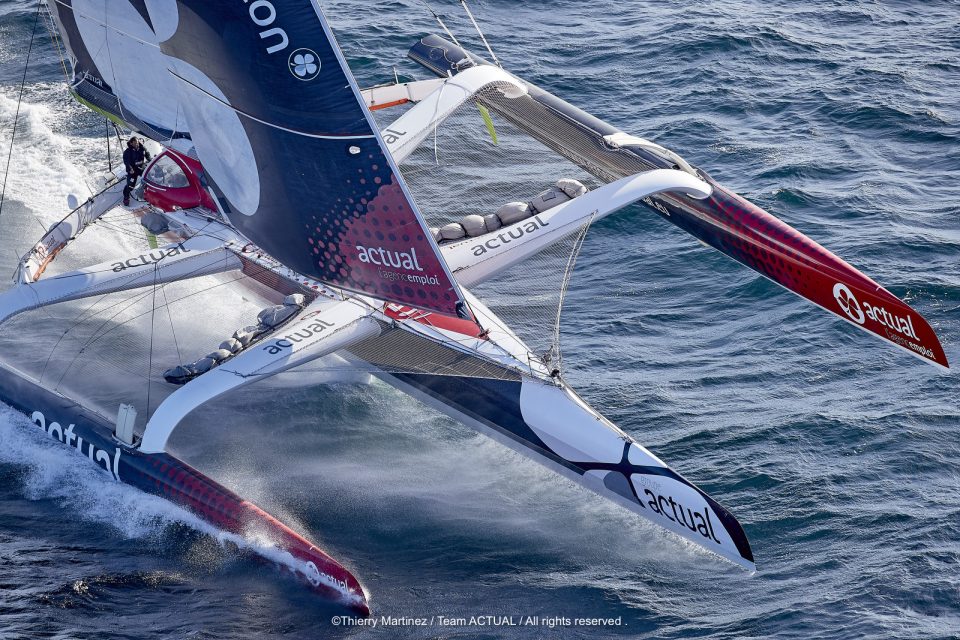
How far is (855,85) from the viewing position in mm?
16312

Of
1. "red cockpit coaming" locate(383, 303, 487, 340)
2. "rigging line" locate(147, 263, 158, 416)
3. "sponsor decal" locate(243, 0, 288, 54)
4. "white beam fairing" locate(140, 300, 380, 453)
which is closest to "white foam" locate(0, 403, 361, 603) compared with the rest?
"white beam fairing" locate(140, 300, 380, 453)

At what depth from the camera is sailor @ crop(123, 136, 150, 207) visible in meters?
12.4

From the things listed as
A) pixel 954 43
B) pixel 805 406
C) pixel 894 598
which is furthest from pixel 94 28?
pixel 954 43

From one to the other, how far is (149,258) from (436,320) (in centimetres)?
289

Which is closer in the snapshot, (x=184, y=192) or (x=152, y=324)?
(x=152, y=324)

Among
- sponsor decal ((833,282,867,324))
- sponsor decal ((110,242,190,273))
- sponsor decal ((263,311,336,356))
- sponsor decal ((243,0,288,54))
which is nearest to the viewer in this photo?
sponsor decal ((243,0,288,54))

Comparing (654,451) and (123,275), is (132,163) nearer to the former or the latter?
(123,275)

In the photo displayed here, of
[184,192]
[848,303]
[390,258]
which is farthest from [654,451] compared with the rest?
[184,192]

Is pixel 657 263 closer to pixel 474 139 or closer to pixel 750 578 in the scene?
pixel 474 139

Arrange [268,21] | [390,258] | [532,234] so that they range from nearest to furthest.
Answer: [268,21]
[390,258]
[532,234]

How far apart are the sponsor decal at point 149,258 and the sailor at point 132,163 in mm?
1268

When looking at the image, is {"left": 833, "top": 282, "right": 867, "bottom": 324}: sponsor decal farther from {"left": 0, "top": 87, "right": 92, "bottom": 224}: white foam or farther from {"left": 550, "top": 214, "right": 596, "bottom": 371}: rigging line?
{"left": 0, "top": 87, "right": 92, "bottom": 224}: white foam

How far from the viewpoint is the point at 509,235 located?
1123 centimetres

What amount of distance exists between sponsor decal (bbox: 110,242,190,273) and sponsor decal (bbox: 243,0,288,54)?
319 centimetres
